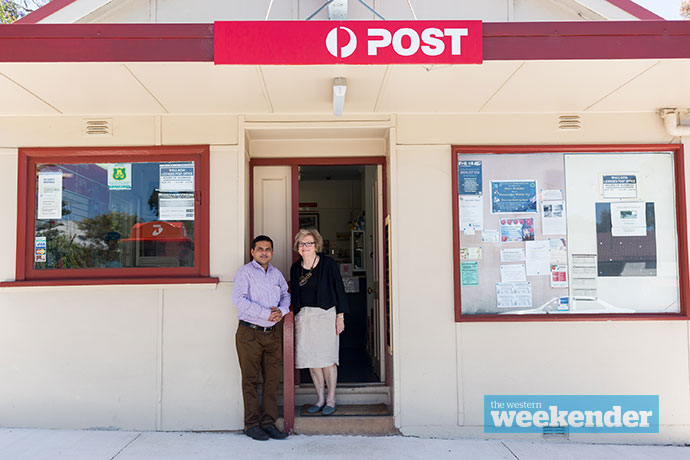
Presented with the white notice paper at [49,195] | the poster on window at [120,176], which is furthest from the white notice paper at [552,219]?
the white notice paper at [49,195]

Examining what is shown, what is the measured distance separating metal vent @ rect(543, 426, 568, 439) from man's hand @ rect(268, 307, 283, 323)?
2.44 m

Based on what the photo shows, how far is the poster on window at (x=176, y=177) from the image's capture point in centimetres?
454

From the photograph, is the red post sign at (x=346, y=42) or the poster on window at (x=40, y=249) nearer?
the red post sign at (x=346, y=42)

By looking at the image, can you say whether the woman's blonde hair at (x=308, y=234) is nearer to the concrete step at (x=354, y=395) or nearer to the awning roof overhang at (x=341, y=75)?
the awning roof overhang at (x=341, y=75)

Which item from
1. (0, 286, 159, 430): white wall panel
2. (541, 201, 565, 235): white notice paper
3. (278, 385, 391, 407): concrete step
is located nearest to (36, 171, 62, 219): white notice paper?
(0, 286, 159, 430): white wall panel

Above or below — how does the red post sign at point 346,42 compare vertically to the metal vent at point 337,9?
below

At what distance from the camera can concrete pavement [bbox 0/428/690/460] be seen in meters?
3.88

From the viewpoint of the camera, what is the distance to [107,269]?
4.46 meters

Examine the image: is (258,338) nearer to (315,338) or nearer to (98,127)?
(315,338)

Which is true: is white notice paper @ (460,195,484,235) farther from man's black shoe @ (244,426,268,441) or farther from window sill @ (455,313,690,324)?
man's black shoe @ (244,426,268,441)

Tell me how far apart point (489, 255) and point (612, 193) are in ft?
4.05

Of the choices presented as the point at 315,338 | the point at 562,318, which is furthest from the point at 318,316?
the point at 562,318

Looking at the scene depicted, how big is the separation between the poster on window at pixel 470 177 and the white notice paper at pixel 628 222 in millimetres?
Answer: 1218

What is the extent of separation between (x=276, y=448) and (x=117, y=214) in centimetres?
240
